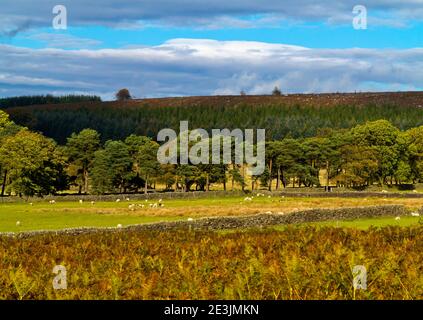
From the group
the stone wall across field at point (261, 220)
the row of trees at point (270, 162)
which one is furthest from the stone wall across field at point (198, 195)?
the stone wall across field at point (261, 220)

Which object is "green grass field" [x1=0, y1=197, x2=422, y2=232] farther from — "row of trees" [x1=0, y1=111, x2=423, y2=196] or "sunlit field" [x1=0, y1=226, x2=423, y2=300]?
"row of trees" [x1=0, y1=111, x2=423, y2=196]

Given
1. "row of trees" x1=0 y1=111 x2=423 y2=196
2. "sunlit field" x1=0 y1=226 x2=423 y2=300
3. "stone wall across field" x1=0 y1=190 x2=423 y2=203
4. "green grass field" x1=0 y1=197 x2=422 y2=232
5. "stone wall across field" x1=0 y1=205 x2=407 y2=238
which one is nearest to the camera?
"sunlit field" x1=0 y1=226 x2=423 y2=300

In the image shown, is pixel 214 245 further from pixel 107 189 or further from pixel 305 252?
pixel 107 189

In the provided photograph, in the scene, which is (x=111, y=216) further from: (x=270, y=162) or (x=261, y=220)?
(x=270, y=162)

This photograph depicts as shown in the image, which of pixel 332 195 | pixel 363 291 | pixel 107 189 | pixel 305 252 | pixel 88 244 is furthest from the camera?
pixel 107 189

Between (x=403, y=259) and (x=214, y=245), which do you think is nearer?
(x=403, y=259)

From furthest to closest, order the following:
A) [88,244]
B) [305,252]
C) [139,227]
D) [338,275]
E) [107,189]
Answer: [107,189], [139,227], [88,244], [305,252], [338,275]

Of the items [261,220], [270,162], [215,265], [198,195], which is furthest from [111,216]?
[270,162]

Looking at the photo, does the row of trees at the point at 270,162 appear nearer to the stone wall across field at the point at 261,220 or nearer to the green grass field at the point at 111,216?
the green grass field at the point at 111,216

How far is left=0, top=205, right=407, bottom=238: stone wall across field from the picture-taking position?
47.0 meters

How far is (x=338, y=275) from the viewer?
78.9 feet

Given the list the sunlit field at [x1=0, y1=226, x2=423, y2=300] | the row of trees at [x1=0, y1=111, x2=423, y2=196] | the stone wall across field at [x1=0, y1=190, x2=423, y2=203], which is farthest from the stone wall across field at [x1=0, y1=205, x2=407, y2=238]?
the row of trees at [x1=0, y1=111, x2=423, y2=196]

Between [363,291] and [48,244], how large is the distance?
65.7 ft
